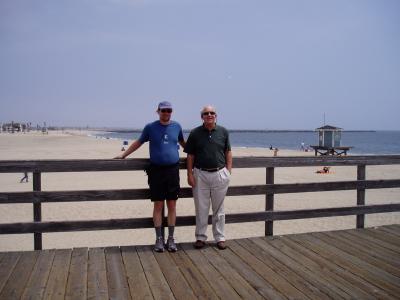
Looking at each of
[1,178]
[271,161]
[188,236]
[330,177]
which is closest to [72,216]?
[188,236]

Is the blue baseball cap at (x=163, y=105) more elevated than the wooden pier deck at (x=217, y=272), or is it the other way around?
the blue baseball cap at (x=163, y=105)

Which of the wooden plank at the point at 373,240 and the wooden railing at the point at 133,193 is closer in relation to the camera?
the wooden railing at the point at 133,193

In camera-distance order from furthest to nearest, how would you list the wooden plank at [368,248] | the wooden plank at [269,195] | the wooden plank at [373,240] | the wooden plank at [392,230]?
the wooden plank at [392,230] → the wooden plank at [269,195] → the wooden plank at [373,240] → the wooden plank at [368,248]

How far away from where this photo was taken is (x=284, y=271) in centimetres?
401

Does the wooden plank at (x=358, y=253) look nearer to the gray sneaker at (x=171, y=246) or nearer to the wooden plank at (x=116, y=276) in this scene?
the gray sneaker at (x=171, y=246)

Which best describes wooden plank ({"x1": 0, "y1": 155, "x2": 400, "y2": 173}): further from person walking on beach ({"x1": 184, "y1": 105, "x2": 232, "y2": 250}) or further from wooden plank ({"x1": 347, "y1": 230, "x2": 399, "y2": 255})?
wooden plank ({"x1": 347, "y1": 230, "x2": 399, "y2": 255})

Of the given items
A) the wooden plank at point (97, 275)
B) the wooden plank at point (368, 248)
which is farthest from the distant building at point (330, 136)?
the wooden plank at point (97, 275)

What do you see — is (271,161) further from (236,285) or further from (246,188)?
(236,285)

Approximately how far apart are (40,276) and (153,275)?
3.72 feet

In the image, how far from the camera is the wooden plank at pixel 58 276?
3.40m

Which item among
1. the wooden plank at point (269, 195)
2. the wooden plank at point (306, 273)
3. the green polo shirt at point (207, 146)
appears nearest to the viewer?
the wooden plank at point (306, 273)

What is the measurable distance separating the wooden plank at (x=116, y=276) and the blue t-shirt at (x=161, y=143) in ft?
3.93

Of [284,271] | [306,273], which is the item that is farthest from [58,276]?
[306,273]

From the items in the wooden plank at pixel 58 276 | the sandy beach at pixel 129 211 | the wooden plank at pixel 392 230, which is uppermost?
the wooden plank at pixel 58 276
